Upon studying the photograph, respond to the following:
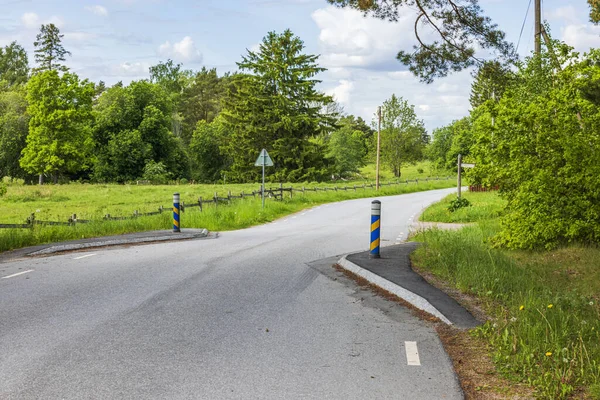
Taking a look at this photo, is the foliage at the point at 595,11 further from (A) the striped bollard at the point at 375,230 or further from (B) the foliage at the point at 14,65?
(B) the foliage at the point at 14,65

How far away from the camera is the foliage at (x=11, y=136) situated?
62812 millimetres

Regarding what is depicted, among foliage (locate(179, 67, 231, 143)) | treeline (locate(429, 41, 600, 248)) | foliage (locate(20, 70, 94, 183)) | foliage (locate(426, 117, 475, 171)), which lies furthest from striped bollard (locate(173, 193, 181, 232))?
foliage (locate(179, 67, 231, 143))

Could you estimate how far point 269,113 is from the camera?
2653 inches

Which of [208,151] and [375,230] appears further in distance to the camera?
[208,151]

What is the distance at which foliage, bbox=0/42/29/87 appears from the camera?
81062 mm

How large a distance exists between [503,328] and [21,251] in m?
11.2

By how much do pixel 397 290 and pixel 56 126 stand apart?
56.9 m

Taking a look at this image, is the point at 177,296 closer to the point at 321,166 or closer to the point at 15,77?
the point at 321,166

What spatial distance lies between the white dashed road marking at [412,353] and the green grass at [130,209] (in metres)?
11.5

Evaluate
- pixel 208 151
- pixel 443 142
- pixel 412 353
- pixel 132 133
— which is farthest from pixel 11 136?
pixel 412 353

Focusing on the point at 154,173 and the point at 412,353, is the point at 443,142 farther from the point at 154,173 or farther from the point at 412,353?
the point at 412,353

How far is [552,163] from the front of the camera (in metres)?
12.3

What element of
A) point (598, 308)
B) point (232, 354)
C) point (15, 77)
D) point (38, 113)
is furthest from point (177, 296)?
point (15, 77)

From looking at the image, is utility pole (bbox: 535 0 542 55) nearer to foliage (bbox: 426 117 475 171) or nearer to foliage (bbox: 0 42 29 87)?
foliage (bbox: 426 117 475 171)
